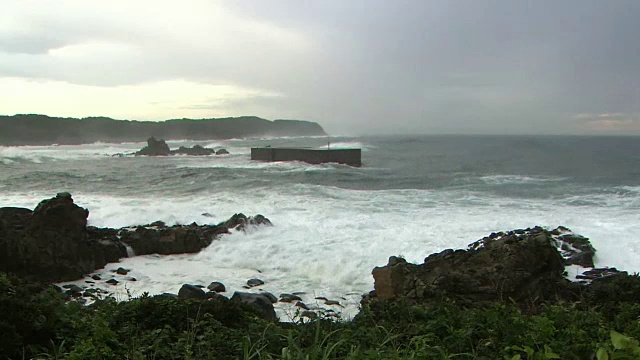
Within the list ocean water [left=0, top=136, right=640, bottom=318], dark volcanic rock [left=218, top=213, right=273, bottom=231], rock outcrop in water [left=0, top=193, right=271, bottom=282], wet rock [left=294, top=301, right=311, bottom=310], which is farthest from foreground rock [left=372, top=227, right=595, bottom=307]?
rock outcrop in water [left=0, top=193, right=271, bottom=282]

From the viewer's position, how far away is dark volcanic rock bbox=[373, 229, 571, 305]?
8852 millimetres

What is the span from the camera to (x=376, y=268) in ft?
33.7

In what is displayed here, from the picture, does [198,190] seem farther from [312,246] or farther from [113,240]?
[312,246]

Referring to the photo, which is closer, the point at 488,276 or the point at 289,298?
the point at 488,276

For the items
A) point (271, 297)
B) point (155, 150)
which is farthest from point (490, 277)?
point (155, 150)

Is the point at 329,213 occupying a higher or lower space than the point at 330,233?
higher

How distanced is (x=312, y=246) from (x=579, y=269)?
6537mm

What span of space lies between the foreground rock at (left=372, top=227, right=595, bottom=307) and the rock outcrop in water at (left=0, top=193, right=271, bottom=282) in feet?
22.6

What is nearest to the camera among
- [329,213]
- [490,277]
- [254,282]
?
[490,277]

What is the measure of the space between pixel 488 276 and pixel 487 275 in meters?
0.03

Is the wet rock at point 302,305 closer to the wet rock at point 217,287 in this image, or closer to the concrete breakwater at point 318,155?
the wet rock at point 217,287

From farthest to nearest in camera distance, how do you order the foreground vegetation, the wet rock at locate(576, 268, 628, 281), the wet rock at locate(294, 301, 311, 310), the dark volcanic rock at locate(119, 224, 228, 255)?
the dark volcanic rock at locate(119, 224, 228, 255) → the wet rock at locate(576, 268, 628, 281) → the wet rock at locate(294, 301, 311, 310) → the foreground vegetation

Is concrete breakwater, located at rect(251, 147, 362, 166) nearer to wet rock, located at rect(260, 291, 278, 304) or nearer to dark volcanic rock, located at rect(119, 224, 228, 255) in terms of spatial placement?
dark volcanic rock, located at rect(119, 224, 228, 255)

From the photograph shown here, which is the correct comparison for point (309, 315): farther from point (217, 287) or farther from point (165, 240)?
point (165, 240)
